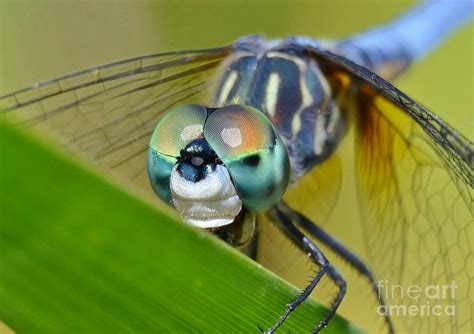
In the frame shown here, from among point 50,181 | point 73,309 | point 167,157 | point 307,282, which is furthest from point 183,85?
point 73,309

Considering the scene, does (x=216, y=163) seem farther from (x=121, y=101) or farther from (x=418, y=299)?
(x=418, y=299)

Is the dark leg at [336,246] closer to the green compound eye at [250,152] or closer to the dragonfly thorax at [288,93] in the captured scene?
the dragonfly thorax at [288,93]

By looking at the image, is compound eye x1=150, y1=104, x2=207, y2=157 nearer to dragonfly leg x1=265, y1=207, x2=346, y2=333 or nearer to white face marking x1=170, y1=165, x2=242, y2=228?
white face marking x1=170, y1=165, x2=242, y2=228

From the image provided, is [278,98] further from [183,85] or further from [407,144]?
[407,144]

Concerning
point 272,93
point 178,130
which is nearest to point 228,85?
point 272,93

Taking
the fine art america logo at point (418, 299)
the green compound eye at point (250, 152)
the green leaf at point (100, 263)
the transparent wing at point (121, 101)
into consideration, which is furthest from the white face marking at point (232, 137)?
the fine art america logo at point (418, 299)
